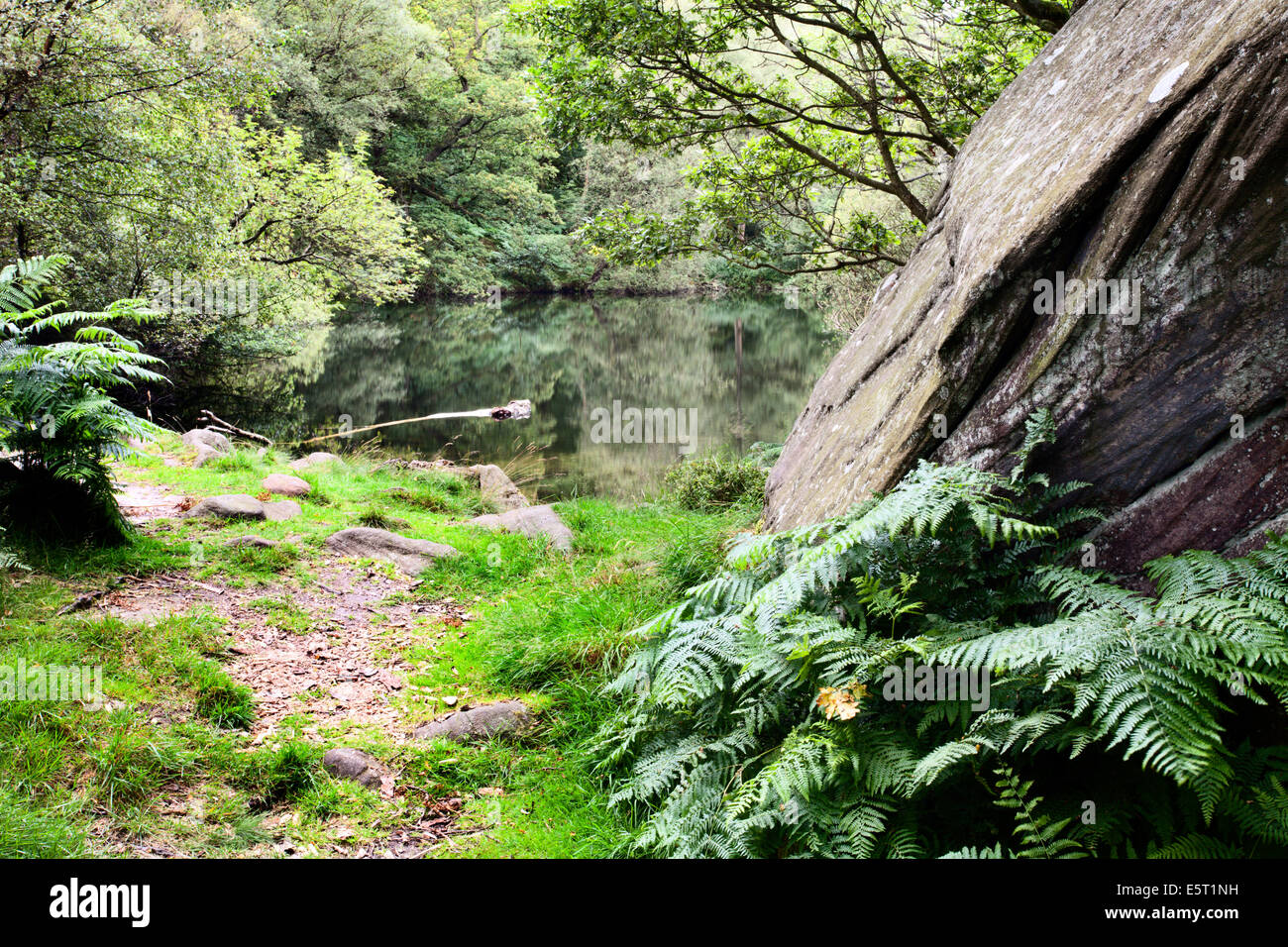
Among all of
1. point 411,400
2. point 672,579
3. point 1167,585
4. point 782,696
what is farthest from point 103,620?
point 411,400

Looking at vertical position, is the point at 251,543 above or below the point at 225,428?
below

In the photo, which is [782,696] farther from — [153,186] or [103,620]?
[153,186]

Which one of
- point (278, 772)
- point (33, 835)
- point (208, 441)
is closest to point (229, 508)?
point (278, 772)

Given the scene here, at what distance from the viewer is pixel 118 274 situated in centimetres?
1396

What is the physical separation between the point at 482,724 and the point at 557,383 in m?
19.4

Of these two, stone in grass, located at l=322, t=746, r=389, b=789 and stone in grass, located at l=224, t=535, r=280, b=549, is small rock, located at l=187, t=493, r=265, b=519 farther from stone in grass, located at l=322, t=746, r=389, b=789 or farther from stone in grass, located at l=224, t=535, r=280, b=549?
stone in grass, located at l=322, t=746, r=389, b=789

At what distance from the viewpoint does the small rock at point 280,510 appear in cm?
802

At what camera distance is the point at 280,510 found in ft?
27.0

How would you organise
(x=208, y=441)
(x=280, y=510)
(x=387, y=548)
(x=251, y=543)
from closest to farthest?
(x=251, y=543) < (x=387, y=548) < (x=280, y=510) < (x=208, y=441)

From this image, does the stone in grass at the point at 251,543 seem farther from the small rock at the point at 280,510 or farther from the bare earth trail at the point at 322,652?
the small rock at the point at 280,510

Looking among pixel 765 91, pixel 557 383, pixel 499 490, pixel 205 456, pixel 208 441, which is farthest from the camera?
pixel 557 383

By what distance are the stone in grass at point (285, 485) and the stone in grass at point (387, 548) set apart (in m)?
2.36

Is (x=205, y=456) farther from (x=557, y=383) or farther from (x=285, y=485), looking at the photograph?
(x=557, y=383)

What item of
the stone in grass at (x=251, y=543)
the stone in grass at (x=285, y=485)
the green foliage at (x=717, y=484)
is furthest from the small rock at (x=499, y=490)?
the stone in grass at (x=251, y=543)
